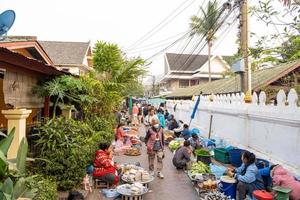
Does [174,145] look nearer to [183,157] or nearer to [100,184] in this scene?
[183,157]

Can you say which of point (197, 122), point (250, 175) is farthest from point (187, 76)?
point (250, 175)

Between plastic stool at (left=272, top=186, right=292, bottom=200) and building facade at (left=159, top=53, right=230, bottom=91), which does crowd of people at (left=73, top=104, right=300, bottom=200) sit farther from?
building facade at (left=159, top=53, right=230, bottom=91)

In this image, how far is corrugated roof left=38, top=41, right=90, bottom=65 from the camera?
27744 mm

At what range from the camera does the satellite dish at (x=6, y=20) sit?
17.1ft

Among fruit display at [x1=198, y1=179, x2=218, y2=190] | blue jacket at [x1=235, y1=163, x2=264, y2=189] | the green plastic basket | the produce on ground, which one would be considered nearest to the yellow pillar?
the produce on ground

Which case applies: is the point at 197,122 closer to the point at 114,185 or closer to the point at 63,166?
the point at 114,185

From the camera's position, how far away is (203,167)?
8.57m

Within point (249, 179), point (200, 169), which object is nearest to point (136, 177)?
point (200, 169)

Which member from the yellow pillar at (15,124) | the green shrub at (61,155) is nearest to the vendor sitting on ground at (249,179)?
the green shrub at (61,155)

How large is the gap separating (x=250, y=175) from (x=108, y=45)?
30.8ft

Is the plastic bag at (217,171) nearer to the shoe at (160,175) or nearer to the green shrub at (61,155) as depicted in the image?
the shoe at (160,175)

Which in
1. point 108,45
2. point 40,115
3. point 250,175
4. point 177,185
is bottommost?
point 177,185

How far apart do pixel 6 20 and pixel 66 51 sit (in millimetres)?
25190

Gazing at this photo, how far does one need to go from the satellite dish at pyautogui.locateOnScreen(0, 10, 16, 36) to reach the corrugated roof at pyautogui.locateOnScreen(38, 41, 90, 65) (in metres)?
22.5
